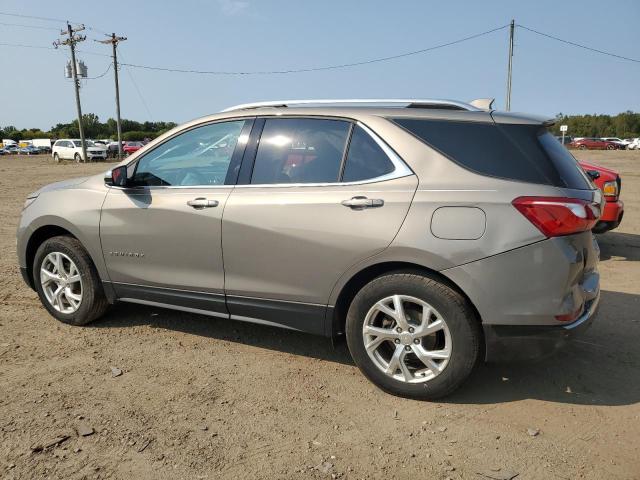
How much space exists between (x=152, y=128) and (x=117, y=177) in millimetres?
103771

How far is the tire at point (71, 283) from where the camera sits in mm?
4379

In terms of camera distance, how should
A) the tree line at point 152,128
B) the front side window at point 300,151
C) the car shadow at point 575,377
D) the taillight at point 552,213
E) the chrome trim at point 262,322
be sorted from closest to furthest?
1. the taillight at point 552,213
2. the car shadow at point 575,377
3. the front side window at point 300,151
4. the chrome trim at point 262,322
5. the tree line at point 152,128

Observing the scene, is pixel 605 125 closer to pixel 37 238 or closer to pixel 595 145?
pixel 595 145

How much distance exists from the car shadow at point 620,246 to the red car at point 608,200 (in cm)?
61

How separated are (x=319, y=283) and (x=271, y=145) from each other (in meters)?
1.03

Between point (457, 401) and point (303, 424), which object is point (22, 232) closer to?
point (303, 424)

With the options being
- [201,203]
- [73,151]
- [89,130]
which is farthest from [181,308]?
[89,130]

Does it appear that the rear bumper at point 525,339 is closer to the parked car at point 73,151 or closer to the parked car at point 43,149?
the parked car at point 73,151

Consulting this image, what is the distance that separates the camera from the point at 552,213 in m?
2.90

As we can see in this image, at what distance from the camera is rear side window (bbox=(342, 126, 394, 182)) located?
3.32m

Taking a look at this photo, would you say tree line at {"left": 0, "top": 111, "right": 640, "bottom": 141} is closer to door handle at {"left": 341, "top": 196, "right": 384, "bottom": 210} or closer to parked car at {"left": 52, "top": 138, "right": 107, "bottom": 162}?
parked car at {"left": 52, "top": 138, "right": 107, "bottom": 162}

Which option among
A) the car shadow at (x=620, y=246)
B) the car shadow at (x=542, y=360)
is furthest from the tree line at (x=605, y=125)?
the car shadow at (x=542, y=360)

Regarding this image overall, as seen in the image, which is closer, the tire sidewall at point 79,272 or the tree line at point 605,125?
the tire sidewall at point 79,272

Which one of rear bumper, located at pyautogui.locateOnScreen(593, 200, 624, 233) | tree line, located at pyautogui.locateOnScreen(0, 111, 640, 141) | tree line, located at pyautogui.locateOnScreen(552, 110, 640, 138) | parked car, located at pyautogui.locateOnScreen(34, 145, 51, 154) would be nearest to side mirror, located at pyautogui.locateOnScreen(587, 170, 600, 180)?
rear bumper, located at pyautogui.locateOnScreen(593, 200, 624, 233)
